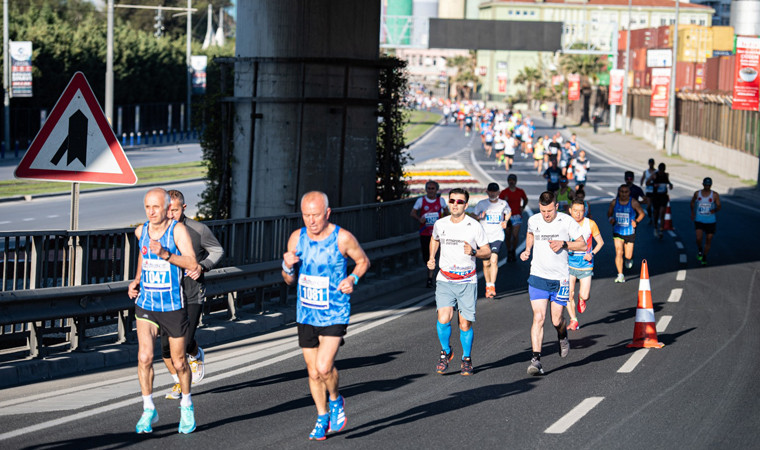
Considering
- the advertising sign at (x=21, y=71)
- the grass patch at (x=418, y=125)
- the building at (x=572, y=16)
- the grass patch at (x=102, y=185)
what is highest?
the building at (x=572, y=16)

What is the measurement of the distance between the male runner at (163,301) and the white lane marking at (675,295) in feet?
34.8

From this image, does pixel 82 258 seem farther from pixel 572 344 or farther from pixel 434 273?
pixel 434 273

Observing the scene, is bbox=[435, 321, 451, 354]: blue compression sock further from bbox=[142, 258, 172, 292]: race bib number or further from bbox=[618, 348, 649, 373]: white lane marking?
bbox=[142, 258, 172, 292]: race bib number

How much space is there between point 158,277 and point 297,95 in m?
9.70

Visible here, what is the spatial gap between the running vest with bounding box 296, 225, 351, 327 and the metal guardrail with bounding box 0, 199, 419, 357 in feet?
11.6

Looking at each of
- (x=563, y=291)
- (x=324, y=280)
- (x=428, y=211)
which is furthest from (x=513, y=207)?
(x=324, y=280)

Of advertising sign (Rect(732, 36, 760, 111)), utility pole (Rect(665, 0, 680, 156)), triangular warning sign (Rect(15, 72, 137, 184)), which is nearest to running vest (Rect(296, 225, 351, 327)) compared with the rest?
triangular warning sign (Rect(15, 72, 137, 184))

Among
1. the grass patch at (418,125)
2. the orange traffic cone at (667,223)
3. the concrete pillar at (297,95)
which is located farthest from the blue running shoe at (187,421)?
the grass patch at (418,125)

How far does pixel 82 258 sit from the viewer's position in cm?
1154

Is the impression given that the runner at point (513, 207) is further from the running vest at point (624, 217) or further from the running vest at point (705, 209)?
the running vest at point (705, 209)

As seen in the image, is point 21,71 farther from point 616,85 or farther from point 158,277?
point 616,85

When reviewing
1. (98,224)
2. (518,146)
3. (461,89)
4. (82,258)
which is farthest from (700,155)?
(461,89)

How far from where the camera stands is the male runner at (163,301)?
857 centimetres

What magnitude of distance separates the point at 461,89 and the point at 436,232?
165287 mm
